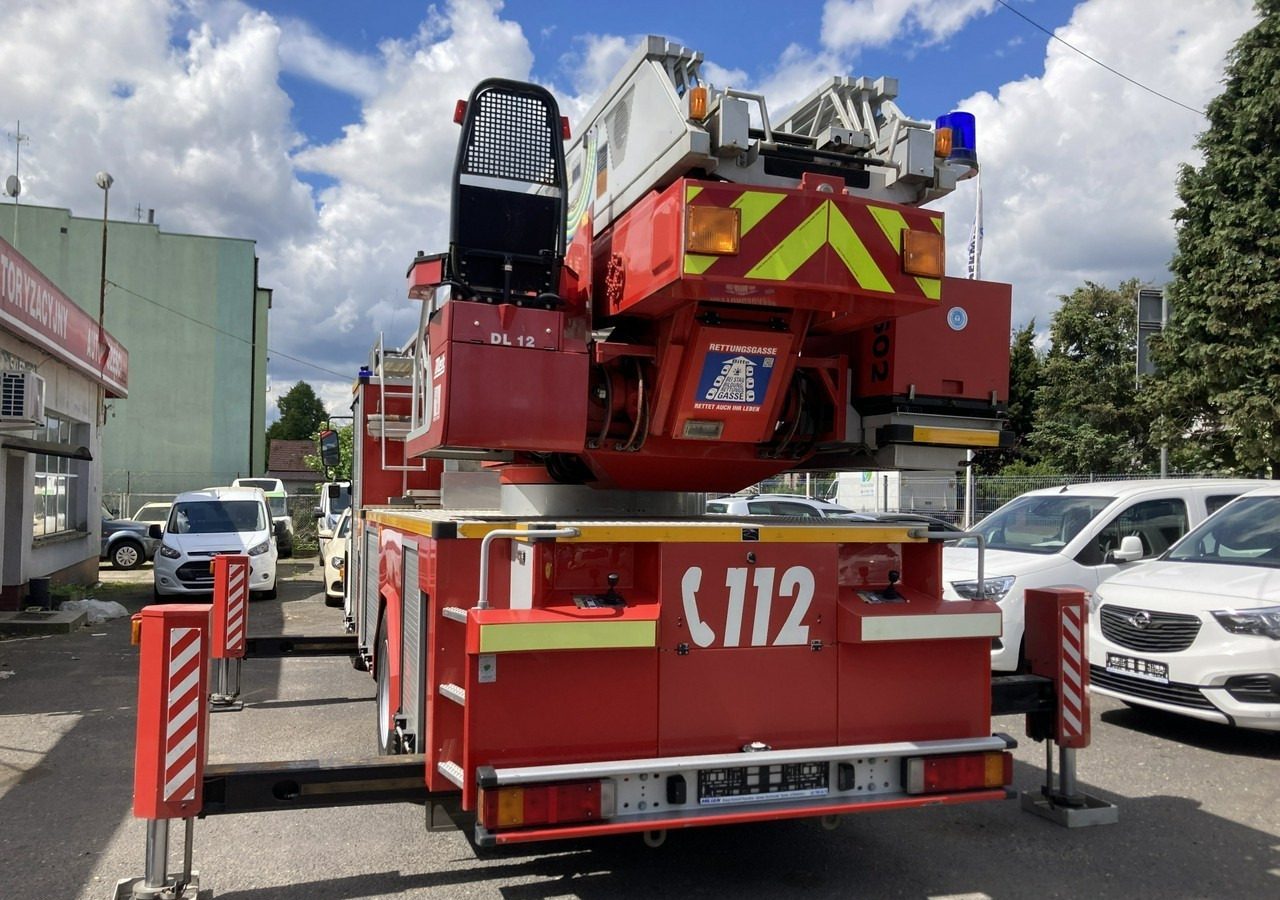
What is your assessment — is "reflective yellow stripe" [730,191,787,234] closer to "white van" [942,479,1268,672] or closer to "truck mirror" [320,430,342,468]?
"white van" [942,479,1268,672]

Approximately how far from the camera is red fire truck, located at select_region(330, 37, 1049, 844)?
3744 millimetres

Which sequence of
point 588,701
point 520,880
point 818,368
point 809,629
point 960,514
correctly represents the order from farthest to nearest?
point 960,514 → point 818,368 → point 520,880 → point 809,629 → point 588,701

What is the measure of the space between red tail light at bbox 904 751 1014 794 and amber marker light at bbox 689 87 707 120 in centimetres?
274

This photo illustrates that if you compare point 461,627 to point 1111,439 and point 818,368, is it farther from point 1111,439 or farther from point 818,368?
point 1111,439

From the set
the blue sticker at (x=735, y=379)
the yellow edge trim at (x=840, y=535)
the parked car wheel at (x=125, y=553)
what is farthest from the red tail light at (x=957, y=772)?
the parked car wheel at (x=125, y=553)

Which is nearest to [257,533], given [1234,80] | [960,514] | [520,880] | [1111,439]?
[520,880]

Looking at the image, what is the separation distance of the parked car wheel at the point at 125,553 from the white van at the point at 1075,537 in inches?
758

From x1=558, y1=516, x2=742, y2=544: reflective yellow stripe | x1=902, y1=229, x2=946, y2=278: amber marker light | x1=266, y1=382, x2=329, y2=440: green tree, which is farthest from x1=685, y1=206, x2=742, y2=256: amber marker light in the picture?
x1=266, y1=382, x2=329, y2=440: green tree

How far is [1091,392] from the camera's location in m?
32.5

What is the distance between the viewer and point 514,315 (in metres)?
4.22

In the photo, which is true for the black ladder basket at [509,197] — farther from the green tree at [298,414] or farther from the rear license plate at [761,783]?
the green tree at [298,414]

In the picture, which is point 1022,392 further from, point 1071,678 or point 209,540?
point 1071,678

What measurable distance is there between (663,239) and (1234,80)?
19.2m

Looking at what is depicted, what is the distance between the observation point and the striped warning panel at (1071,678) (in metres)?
5.01
